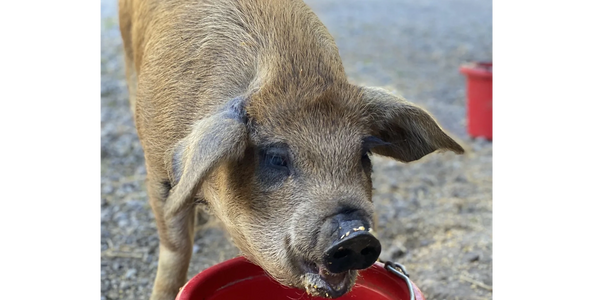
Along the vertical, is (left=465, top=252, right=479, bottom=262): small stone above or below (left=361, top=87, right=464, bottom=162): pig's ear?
below

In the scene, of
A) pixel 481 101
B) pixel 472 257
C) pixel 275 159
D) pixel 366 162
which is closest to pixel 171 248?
pixel 275 159

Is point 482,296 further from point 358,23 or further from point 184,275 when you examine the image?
point 358,23

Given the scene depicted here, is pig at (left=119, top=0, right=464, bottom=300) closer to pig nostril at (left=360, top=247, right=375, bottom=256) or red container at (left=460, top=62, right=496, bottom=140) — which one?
pig nostril at (left=360, top=247, right=375, bottom=256)

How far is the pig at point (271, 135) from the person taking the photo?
297cm

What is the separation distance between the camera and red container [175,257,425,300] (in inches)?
134

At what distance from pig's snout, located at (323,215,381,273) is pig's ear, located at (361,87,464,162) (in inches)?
31.1

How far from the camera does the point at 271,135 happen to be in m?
3.17

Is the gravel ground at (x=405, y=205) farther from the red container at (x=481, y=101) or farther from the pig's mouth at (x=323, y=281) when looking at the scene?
the pig's mouth at (x=323, y=281)

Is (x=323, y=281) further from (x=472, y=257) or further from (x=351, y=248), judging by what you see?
(x=472, y=257)

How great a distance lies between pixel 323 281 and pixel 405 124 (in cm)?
101

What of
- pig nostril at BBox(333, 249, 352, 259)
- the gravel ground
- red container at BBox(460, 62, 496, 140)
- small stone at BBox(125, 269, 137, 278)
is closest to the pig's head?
pig nostril at BBox(333, 249, 352, 259)

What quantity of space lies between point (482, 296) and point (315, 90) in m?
1.98

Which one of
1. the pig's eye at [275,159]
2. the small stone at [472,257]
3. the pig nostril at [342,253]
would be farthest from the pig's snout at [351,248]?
the small stone at [472,257]

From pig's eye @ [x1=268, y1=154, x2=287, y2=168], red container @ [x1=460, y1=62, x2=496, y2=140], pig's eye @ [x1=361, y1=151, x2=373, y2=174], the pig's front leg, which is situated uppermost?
pig's eye @ [x1=268, y1=154, x2=287, y2=168]
